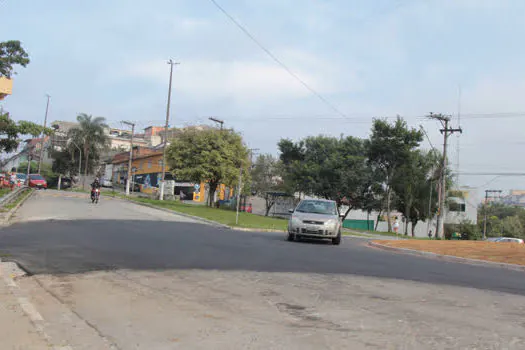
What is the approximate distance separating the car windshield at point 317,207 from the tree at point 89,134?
54.7m

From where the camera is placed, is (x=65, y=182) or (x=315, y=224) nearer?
(x=315, y=224)

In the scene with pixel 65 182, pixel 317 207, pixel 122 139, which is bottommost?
pixel 317 207

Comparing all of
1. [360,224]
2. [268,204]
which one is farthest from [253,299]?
[360,224]

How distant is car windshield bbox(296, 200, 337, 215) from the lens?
17.7m

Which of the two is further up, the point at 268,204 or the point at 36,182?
the point at 36,182

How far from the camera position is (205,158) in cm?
4147

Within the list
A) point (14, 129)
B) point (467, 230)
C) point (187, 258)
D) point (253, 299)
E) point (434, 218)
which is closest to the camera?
point (253, 299)

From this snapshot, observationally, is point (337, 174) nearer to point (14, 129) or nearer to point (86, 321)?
point (14, 129)

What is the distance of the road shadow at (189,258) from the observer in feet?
30.6

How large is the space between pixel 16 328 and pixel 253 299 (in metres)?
3.04

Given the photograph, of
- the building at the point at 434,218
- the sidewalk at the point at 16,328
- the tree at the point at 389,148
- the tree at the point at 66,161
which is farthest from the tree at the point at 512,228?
the sidewalk at the point at 16,328

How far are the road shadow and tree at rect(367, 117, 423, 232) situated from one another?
33.7 meters

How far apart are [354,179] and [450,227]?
2624 centimetres

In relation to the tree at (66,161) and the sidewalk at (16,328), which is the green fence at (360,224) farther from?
the sidewalk at (16,328)
